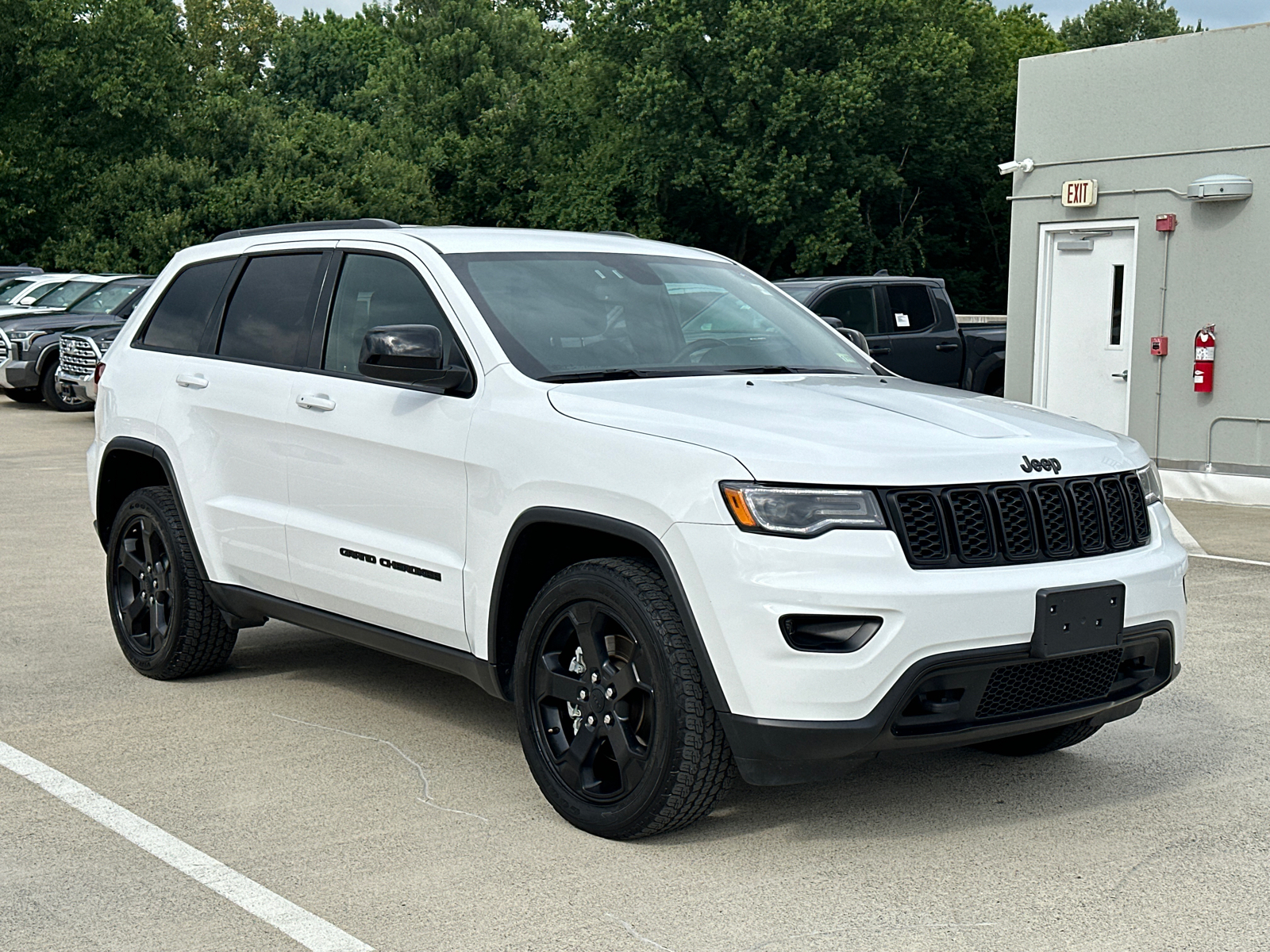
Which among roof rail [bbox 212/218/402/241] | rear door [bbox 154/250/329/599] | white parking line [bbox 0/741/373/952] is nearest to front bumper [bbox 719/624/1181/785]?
white parking line [bbox 0/741/373/952]

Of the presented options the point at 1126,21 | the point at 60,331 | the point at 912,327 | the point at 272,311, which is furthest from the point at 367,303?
the point at 1126,21

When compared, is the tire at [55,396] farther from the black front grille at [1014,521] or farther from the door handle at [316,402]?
the black front grille at [1014,521]

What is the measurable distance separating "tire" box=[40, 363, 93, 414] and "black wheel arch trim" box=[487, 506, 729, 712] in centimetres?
1782

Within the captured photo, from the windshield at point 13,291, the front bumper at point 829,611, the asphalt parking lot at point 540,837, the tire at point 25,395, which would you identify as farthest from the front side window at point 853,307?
the windshield at point 13,291

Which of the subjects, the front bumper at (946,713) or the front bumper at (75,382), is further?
the front bumper at (75,382)

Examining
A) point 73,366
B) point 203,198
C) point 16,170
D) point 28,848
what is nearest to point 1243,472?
point 28,848

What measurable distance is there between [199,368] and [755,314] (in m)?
2.30

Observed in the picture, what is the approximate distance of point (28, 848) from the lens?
176 inches

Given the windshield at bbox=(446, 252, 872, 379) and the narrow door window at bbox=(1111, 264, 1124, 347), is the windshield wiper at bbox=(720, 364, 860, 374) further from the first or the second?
the narrow door window at bbox=(1111, 264, 1124, 347)

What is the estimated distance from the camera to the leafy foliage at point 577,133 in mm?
47438

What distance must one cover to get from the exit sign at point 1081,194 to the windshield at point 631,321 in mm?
11077

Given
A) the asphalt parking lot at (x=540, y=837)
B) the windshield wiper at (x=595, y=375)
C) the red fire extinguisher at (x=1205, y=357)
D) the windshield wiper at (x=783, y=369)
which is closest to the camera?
the asphalt parking lot at (x=540, y=837)

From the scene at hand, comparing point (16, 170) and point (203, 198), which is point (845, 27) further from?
point (16, 170)

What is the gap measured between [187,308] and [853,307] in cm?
→ 1071
